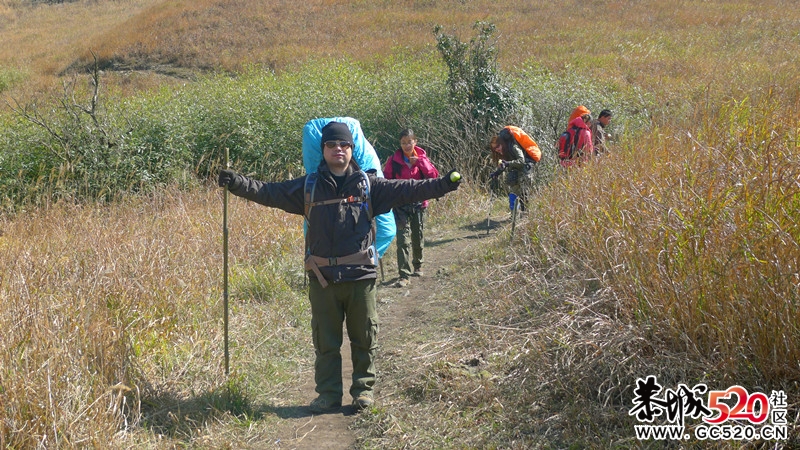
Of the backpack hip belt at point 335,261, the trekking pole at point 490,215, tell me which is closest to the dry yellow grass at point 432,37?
the trekking pole at point 490,215

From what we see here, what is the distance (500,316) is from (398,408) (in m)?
1.24

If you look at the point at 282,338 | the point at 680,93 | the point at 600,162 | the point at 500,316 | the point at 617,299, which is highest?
the point at 680,93

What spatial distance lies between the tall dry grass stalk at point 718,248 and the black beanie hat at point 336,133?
1.81m

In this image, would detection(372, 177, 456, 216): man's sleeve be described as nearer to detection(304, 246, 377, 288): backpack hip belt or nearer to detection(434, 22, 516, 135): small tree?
detection(304, 246, 377, 288): backpack hip belt

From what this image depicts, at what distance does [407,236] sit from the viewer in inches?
300

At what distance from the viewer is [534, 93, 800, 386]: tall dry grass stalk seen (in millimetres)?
3344

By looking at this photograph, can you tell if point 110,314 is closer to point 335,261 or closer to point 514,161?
point 335,261

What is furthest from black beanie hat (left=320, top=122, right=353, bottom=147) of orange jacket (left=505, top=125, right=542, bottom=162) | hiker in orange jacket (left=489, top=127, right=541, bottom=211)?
orange jacket (left=505, top=125, right=542, bottom=162)

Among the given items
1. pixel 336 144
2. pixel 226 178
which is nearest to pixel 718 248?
pixel 336 144

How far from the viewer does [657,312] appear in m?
3.85

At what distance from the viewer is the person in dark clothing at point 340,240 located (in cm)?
434

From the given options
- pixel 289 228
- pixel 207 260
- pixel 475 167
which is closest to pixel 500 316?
pixel 207 260

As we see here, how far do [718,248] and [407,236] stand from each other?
4201mm

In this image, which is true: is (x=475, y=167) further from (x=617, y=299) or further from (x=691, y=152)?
(x=617, y=299)
